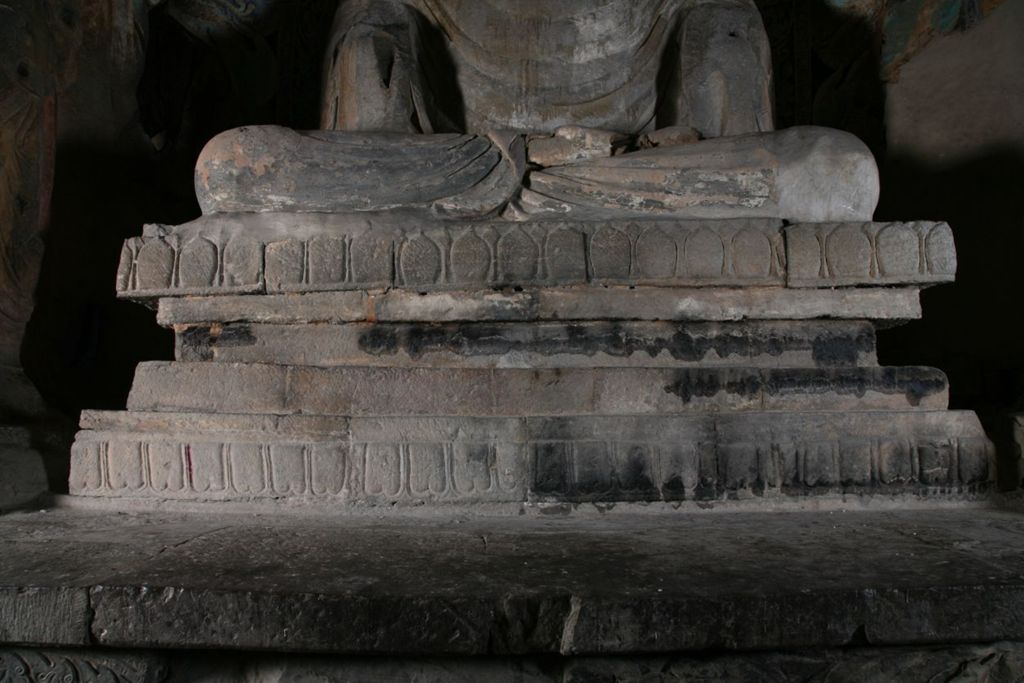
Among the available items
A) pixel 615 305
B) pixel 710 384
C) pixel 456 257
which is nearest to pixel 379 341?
pixel 456 257

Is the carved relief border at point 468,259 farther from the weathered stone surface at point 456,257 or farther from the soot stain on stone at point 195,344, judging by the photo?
the soot stain on stone at point 195,344

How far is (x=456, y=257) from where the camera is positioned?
2551mm

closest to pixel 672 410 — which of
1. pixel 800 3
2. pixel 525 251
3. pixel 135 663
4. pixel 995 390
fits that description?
pixel 525 251

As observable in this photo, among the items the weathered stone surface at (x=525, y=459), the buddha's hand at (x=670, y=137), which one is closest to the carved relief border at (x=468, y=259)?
the weathered stone surface at (x=525, y=459)

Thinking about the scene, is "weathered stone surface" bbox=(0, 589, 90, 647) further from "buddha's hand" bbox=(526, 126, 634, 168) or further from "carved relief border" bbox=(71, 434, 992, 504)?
"buddha's hand" bbox=(526, 126, 634, 168)

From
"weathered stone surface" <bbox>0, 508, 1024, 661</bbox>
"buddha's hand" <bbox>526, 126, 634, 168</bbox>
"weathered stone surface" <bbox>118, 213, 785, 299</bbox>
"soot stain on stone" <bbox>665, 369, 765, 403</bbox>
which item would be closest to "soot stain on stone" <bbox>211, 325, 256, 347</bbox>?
"weathered stone surface" <bbox>118, 213, 785, 299</bbox>

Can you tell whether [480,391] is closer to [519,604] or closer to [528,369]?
[528,369]

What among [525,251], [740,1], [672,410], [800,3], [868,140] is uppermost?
[800,3]

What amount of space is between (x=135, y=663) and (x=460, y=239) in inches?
55.5

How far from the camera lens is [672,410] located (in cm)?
246

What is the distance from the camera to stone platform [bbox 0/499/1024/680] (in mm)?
1506

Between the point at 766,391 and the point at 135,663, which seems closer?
the point at 135,663

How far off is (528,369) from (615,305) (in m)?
0.32

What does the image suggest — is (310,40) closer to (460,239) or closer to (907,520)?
(460,239)
